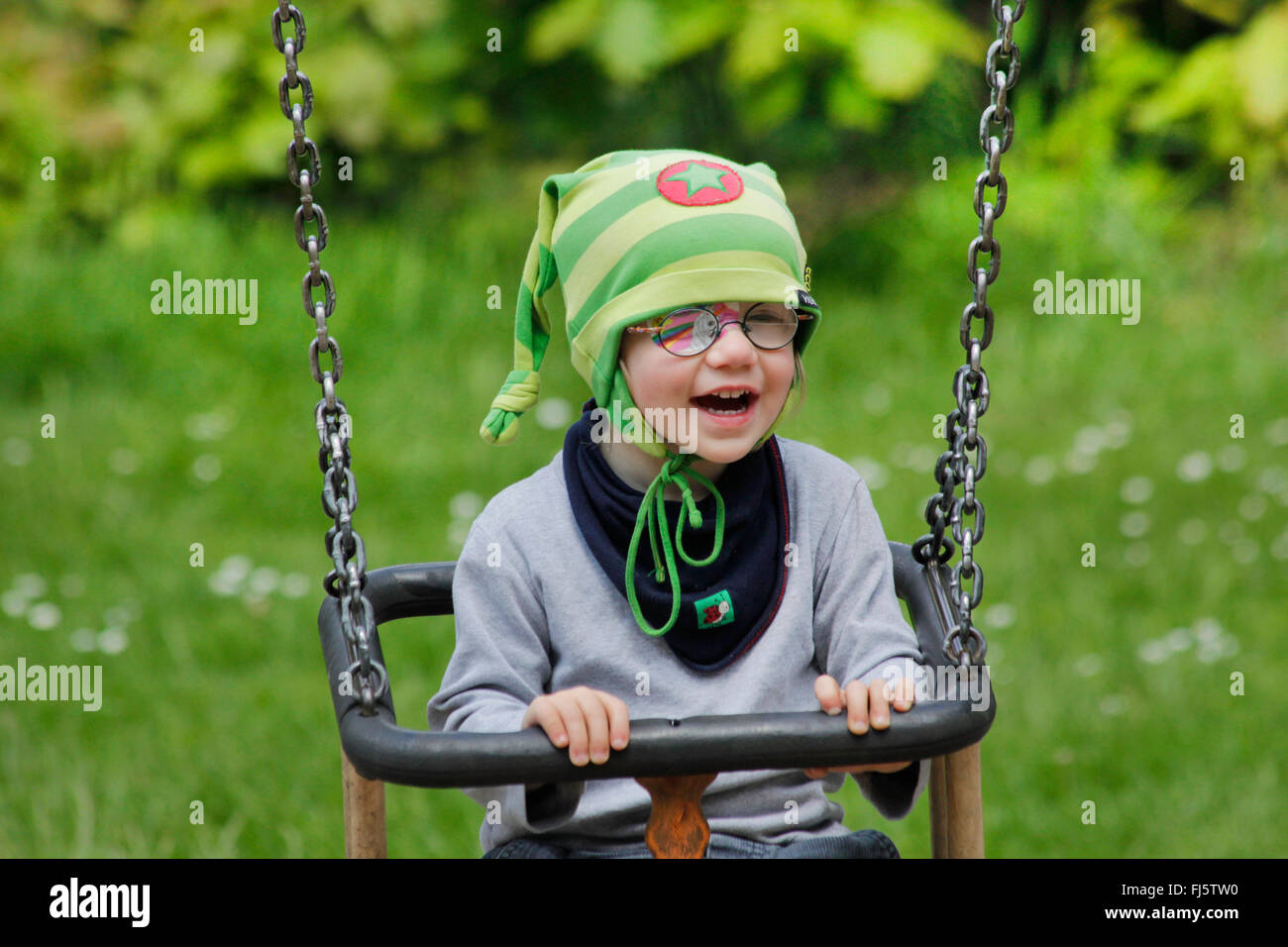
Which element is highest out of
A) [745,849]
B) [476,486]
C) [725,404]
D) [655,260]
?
[476,486]

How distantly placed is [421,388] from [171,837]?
202 cm

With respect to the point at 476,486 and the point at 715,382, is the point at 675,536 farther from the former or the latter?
the point at 476,486

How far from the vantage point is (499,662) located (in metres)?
1.69

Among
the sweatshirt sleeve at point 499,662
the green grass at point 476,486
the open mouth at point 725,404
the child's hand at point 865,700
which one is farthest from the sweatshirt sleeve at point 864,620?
the green grass at point 476,486

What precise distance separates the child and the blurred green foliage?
3620 millimetres

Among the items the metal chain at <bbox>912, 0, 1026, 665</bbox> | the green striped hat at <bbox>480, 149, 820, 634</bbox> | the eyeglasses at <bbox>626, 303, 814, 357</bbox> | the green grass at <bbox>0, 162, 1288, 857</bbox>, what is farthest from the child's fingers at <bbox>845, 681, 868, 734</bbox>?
the green grass at <bbox>0, 162, 1288, 857</bbox>

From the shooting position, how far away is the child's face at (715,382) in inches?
64.7

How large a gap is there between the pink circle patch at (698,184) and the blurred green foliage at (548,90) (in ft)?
11.8

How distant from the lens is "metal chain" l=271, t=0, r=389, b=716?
1.58m

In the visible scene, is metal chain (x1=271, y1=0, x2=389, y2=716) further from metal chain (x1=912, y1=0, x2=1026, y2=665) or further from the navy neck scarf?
Result: metal chain (x1=912, y1=0, x2=1026, y2=665)

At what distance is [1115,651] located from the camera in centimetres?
350

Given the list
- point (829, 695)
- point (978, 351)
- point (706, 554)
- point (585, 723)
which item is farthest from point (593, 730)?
point (978, 351)

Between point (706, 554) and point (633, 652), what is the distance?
13cm

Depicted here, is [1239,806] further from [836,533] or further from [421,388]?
[421,388]
